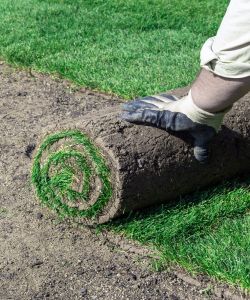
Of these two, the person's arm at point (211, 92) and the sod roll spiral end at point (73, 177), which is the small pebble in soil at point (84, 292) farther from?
the person's arm at point (211, 92)

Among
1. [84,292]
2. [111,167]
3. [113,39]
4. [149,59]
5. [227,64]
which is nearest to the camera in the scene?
[84,292]

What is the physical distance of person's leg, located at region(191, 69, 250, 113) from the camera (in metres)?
3.00

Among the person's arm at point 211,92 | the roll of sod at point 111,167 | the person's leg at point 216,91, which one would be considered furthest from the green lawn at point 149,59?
the person's leg at point 216,91

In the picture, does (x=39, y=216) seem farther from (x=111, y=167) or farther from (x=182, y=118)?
(x=182, y=118)

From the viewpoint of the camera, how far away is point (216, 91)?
120 inches

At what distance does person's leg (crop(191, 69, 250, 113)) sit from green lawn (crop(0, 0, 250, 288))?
59 centimetres

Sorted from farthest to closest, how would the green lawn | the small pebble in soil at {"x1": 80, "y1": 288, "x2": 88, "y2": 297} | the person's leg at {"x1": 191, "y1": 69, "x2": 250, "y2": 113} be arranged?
the green lawn
the person's leg at {"x1": 191, "y1": 69, "x2": 250, "y2": 113}
the small pebble in soil at {"x1": 80, "y1": 288, "x2": 88, "y2": 297}

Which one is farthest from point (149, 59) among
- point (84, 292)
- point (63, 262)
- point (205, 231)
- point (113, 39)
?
point (84, 292)

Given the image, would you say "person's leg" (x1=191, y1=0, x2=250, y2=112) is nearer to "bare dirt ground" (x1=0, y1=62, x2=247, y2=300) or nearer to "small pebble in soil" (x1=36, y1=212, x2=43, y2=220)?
"bare dirt ground" (x1=0, y1=62, x2=247, y2=300)

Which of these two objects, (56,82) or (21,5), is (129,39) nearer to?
(56,82)

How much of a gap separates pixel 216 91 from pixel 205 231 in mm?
689

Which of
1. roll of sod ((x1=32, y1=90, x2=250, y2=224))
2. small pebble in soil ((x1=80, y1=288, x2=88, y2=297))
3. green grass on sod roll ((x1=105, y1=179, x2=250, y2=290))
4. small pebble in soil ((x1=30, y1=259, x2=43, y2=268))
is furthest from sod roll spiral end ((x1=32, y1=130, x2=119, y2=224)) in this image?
small pebble in soil ((x1=80, y1=288, x2=88, y2=297))

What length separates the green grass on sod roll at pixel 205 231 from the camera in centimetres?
294

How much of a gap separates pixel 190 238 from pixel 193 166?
0.38 meters
